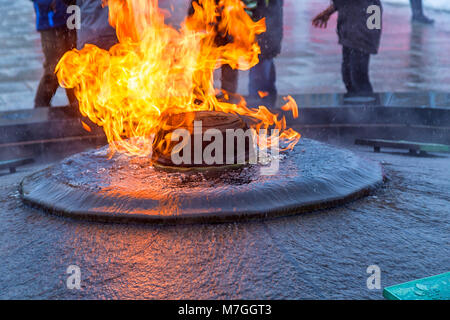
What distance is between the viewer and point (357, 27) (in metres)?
4.91

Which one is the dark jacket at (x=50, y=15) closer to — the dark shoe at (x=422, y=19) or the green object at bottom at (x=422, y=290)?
the green object at bottom at (x=422, y=290)

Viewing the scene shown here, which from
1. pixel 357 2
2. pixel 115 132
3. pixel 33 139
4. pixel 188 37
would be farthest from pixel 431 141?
pixel 33 139

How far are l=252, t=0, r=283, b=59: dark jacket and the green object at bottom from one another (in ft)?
12.6

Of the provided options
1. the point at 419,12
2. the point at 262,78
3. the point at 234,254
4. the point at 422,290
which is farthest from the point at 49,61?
the point at 419,12

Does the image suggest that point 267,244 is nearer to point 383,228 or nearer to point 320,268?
point 320,268

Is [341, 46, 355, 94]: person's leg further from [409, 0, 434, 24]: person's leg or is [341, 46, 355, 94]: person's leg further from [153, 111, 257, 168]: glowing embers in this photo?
[409, 0, 434, 24]: person's leg

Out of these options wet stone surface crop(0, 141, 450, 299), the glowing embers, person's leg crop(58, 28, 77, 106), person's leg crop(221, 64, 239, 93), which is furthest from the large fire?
person's leg crop(58, 28, 77, 106)

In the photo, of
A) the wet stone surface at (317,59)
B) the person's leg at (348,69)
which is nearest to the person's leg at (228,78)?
the person's leg at (348,69)

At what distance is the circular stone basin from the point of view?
2.31 m

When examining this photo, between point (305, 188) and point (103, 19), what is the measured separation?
2454 mm

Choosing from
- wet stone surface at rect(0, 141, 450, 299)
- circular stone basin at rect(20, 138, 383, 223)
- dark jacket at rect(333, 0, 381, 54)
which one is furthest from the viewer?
dark jacket at rect(333, 0, 381, 54)

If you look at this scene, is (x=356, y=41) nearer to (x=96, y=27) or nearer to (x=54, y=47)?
(x=96, y=27)

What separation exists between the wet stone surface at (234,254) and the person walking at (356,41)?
8.70ft

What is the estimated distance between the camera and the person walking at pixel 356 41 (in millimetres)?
4887
